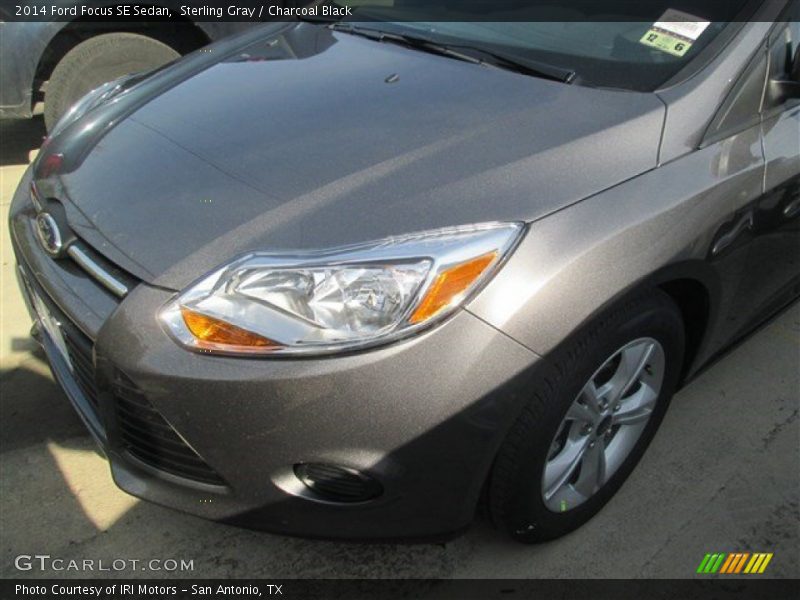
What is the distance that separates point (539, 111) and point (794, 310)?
6.60 ft

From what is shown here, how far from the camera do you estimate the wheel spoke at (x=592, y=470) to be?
199 cm

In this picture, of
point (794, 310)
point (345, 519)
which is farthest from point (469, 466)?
point (794, 310)

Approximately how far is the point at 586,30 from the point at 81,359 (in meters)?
1.78

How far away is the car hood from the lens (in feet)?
5.27

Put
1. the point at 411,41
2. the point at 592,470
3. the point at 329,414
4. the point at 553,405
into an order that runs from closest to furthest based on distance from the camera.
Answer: the point at 329,414
the point at 553,405
the point at 592,470
the point at 411,41

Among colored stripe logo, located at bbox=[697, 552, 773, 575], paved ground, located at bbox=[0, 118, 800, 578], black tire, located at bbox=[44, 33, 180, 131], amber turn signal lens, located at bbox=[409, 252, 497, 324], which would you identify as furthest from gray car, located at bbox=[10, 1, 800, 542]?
black tire, located at bbox=[44, 33, 180, 131]

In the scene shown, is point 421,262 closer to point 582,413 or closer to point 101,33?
point 582,413

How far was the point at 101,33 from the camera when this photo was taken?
4258mm

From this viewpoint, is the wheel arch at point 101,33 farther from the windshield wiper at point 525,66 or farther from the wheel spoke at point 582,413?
the wheel spoke at point 582,413

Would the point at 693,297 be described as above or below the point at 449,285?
below

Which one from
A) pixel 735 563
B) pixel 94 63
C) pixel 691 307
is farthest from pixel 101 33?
pixel 735 563

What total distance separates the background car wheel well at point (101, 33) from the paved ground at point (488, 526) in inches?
94.2

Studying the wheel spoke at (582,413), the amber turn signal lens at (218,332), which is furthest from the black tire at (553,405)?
the amber turn signal lens at (218,332)

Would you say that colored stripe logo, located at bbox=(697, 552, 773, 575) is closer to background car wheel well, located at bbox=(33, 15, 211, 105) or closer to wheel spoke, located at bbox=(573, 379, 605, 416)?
wheel spoke, located at bbox=(573, 379, 605, 416)
